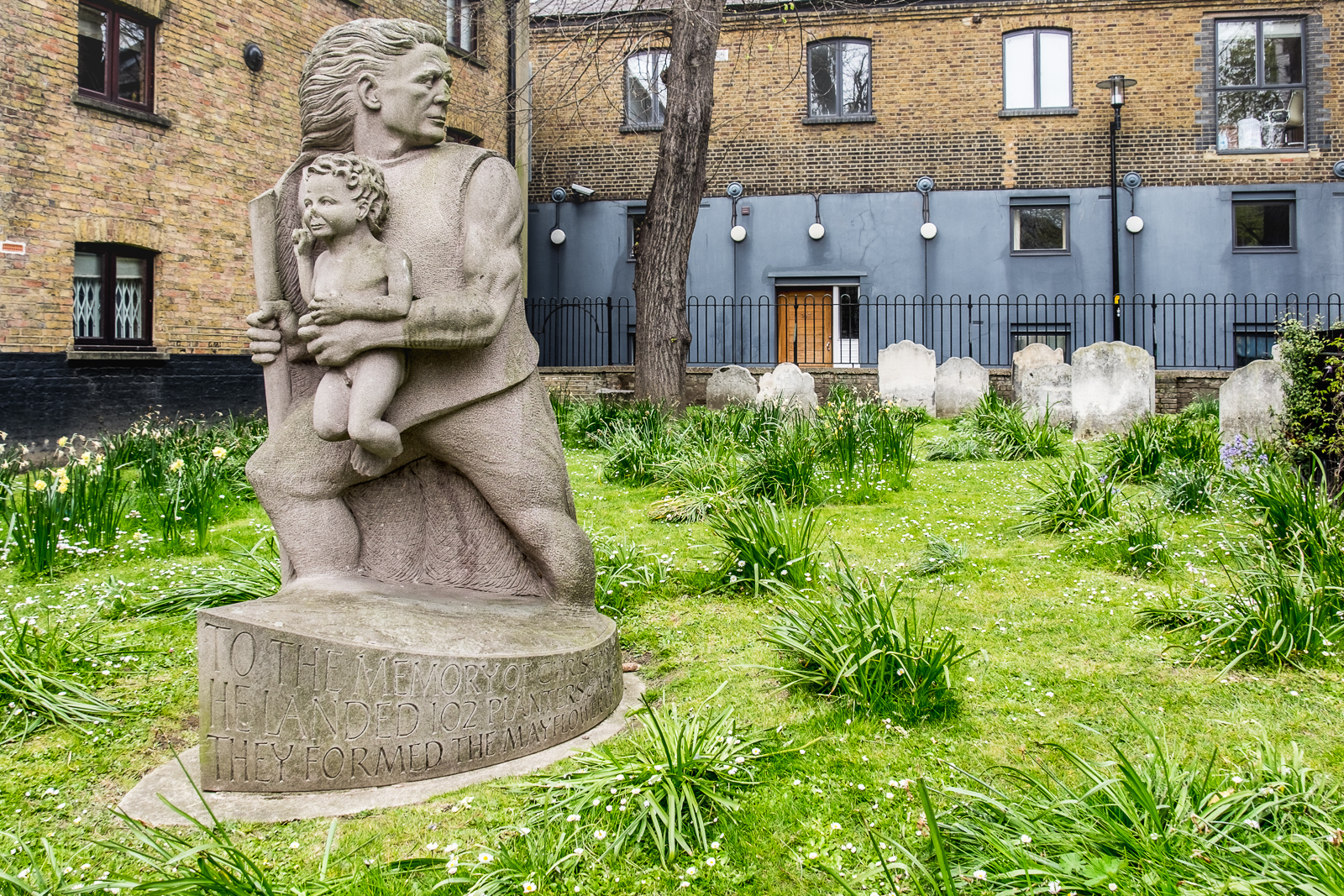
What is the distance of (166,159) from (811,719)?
1308 centimetres

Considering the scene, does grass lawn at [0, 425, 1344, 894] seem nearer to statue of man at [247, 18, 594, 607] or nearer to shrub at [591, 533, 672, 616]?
shrub at [591, 533, 672, 616]

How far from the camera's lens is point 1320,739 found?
3332 millimetres

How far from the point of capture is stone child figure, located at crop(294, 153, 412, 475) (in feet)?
11.0

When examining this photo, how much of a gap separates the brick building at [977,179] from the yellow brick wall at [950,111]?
47mm

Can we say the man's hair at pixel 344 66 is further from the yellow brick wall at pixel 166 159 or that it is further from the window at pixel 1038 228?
the window at pixel 1038 228

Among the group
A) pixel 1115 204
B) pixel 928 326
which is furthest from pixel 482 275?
pixel 1115 204

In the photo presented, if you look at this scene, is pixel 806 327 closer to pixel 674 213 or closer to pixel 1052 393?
pixel 674 213

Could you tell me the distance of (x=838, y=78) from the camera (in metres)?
21.1

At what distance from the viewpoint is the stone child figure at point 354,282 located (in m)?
3.35

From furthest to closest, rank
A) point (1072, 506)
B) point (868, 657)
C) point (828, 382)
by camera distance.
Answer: point (828, 382) → point (1072, 506) → point (868, 657)

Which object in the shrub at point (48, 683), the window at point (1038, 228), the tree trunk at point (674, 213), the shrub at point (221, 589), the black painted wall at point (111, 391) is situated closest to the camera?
the shrub at point (48, 683)

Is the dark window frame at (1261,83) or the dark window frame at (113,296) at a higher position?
the dark window frame at (1261,83)

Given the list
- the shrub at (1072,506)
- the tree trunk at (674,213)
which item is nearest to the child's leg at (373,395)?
the shrub at (1072,506)

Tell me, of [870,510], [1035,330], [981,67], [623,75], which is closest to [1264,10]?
[981,67]
